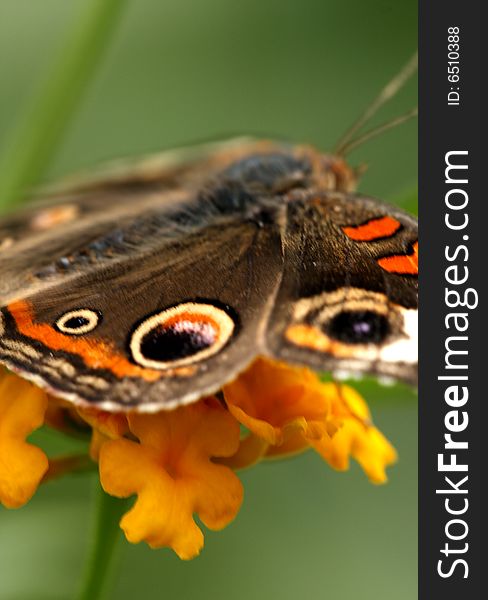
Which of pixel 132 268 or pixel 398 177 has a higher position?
pixel 398 177

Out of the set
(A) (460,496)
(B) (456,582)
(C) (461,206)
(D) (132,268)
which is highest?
(C) (461,206)

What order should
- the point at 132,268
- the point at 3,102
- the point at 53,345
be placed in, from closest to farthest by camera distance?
the point at 53,345 < the point at 132,268 < the point at 3,102

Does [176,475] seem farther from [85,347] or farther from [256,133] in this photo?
[256,133]

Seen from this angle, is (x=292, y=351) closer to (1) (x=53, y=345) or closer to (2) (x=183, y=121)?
(1) (x=53, y=345)

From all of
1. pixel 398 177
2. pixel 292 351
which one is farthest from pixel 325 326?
pixel 398 177

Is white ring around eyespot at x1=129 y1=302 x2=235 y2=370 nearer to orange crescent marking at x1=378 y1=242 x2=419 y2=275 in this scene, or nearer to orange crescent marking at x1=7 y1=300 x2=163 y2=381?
orange crescent marking at x1=7 y1=300 x2=163 y2=381

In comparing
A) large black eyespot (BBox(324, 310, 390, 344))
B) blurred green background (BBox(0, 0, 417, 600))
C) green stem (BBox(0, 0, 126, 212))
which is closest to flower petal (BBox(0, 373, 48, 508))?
blurred green background (BBox(0, 0, 417, 600))
